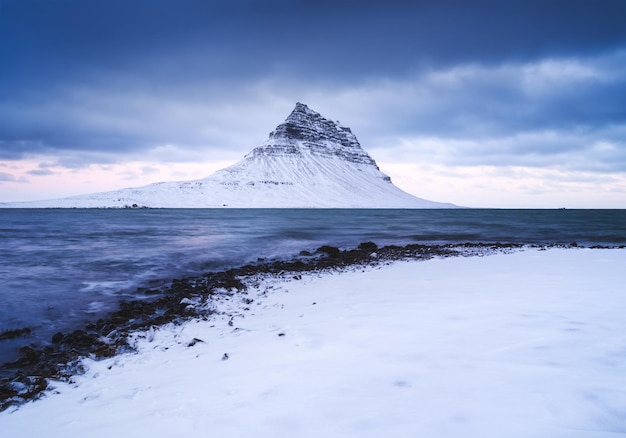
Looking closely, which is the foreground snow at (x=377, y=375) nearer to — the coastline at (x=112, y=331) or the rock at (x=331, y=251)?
the coastline at (x=112, y=331)

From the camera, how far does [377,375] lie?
359 cm

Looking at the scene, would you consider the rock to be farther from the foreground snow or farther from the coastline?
the foreground snow

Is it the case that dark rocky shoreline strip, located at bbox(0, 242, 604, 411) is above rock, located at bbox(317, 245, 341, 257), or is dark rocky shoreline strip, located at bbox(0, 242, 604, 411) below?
below

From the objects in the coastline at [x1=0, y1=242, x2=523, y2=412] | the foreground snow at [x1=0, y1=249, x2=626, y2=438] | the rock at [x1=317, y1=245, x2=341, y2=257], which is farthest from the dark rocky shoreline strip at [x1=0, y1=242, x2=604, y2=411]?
the rock at [x1=317, y1=245, x2=341, y2=257]

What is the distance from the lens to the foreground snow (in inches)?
109

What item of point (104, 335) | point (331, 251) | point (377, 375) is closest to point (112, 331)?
point (104, 335)

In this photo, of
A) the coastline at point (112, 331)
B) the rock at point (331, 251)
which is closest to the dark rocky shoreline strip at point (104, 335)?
the coastline at point (112, 331)

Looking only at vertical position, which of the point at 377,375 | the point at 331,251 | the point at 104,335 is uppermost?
the point at 377,375

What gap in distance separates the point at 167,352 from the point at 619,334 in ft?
20.4

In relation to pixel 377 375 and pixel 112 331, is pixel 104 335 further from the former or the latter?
pixel 377 375

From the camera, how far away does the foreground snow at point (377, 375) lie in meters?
2.76

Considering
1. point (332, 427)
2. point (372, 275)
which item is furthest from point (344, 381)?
point (372, 275)

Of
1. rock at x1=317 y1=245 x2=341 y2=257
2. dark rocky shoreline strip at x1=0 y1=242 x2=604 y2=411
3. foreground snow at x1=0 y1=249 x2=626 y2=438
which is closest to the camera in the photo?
foreground snow at x1=0 y1=249 x2=626 y2=438

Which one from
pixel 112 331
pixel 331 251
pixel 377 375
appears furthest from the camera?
pixel 331 251
